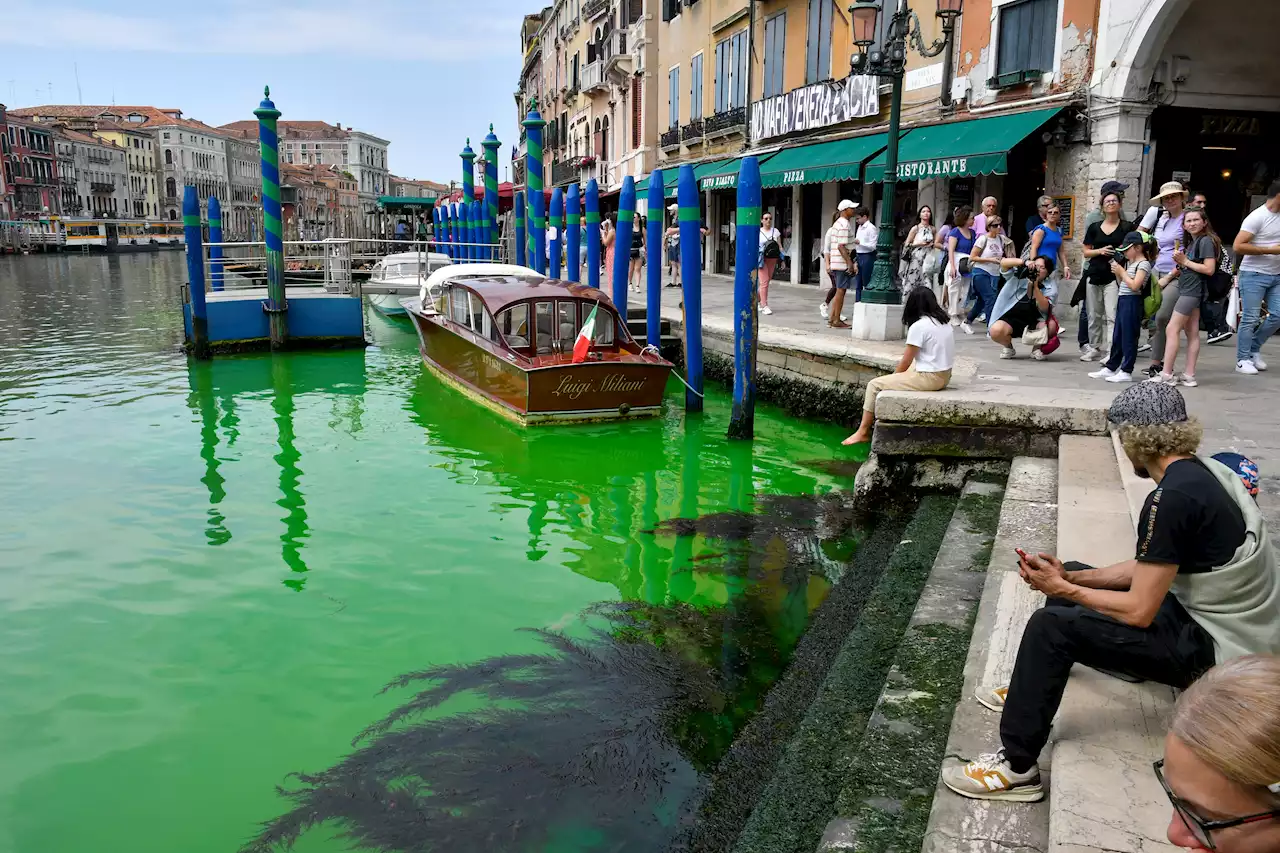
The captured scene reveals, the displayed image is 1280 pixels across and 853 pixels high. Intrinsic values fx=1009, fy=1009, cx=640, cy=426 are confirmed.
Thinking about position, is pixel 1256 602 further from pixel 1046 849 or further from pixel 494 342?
pixel 494 342

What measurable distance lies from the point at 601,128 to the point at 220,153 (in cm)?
9259

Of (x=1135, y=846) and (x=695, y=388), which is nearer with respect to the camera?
(x=1135, y=846)

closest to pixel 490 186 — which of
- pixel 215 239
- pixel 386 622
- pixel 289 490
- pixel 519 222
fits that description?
pixel 519 222

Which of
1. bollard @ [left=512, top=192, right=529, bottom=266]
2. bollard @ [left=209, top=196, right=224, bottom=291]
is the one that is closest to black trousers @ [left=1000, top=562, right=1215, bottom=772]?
bollard @ [left=209, top=196, right=224, bottom=291]

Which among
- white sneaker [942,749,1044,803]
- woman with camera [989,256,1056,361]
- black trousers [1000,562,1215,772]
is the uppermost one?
woman with camera [989,256,1056,361]

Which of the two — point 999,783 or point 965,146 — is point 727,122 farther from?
point 999,783

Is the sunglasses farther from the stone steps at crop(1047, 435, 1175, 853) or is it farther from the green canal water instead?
the green canal water

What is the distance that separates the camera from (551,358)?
36.2 feet

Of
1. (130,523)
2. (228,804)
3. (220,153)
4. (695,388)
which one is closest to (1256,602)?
(228,804)

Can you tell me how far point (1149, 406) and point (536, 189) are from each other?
1668 centimetres

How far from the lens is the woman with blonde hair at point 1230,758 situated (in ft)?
5.59

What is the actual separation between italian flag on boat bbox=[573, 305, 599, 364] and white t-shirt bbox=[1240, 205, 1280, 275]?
5937 mm

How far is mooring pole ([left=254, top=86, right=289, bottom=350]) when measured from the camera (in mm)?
15586

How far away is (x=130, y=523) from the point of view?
7.62 meters
